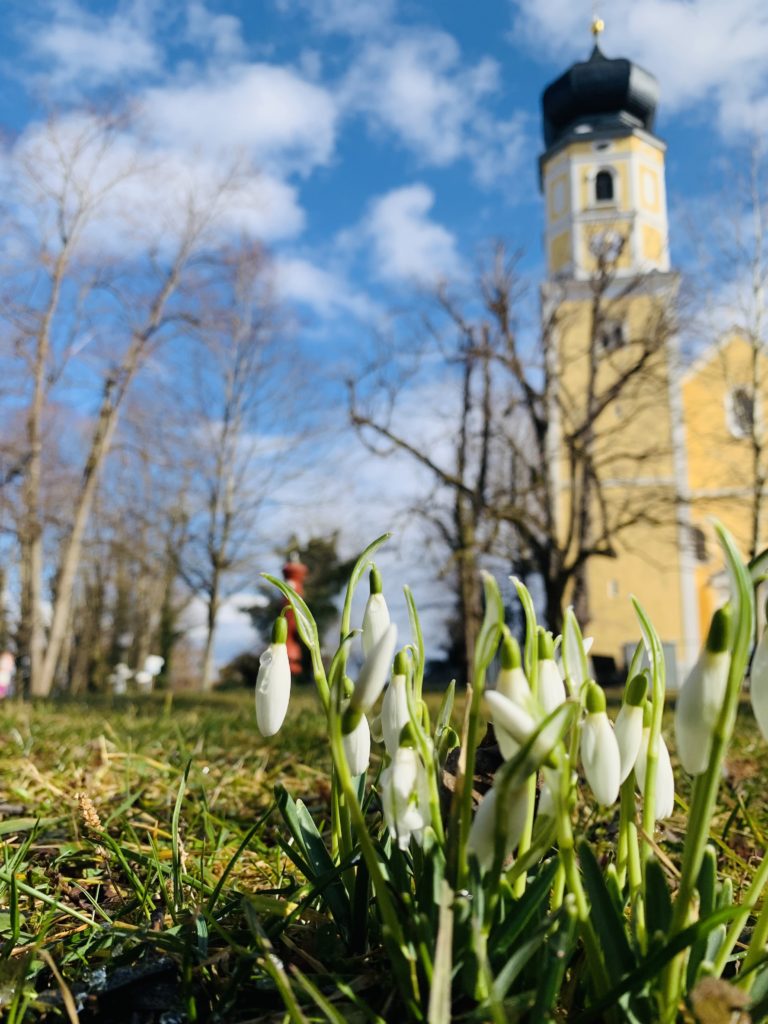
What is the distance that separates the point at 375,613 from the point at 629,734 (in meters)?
0.35

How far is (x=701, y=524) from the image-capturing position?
24.4 metres

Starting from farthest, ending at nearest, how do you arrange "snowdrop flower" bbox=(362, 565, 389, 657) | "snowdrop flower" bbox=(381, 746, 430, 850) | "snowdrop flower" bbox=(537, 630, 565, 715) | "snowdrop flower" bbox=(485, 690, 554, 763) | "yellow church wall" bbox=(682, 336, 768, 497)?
"yellow church wall" bbox=(682, 336, 768, 497), "snowdrop flower" bbox=(362, 565, 389, 657), "snowdrop flower" bbox=(537, 630, 565, 715), "snowdrop flower" bbox=(381, 746, 430, 850), "snowdrop flower" bbox=(485, 690, 554, 763)

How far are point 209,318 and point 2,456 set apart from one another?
4.69 metres

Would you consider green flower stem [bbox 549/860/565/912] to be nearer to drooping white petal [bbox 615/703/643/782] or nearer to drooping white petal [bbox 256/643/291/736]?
drooping white petal [bbox 615/703/643/782]

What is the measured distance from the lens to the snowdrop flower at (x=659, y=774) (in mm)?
981

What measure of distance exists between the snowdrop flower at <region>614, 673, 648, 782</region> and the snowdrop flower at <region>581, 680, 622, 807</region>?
0.17 ft

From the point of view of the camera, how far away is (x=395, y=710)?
3.24ft

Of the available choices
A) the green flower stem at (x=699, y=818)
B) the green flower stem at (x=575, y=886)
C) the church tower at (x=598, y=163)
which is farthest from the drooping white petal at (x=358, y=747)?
the church tower at (x=598, y=163)

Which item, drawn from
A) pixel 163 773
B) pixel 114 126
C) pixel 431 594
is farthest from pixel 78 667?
pixel 163 773

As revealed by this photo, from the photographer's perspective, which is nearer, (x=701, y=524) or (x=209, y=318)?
(x=209, y=318)

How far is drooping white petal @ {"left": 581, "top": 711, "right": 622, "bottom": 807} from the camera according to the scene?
859 mm

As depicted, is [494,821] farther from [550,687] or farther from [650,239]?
[650,239]

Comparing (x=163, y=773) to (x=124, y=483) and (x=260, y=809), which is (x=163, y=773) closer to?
(x=260, y=809)

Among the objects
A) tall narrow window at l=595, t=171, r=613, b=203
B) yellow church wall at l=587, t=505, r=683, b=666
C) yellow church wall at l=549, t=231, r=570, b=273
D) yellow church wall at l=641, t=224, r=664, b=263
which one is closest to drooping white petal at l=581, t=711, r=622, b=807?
yellow church wall at l=587, t=505, r=683, b=666
